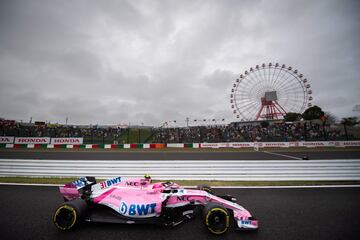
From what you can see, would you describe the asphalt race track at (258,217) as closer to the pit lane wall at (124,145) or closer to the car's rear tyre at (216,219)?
the car's rear tyre at (216,219)

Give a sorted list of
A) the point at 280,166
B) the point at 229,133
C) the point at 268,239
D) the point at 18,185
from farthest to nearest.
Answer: the point at 229,133 < the point at 280,166 < the point at 18,185 < the point at 268,239

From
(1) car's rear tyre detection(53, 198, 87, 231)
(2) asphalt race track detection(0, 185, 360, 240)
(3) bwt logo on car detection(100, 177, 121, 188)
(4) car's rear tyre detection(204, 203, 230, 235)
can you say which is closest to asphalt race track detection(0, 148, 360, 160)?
(2) asphalt race track detection(0, 185, 360, 240)

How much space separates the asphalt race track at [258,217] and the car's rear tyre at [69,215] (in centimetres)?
12

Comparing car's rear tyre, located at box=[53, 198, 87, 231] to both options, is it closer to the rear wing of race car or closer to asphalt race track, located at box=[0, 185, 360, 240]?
asphalt race track, located at box=[0, 185, 360, 240]

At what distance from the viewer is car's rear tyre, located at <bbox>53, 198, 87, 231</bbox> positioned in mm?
2648

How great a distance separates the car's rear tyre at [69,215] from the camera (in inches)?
104

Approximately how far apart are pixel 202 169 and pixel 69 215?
4618mm

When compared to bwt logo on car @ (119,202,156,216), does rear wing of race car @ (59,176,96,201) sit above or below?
above

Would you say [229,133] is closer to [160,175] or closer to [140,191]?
[160,175]

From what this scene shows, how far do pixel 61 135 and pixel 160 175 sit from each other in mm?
20740

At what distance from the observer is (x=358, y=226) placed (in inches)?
108

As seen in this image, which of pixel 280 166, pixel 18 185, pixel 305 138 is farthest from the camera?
pixel 305 138

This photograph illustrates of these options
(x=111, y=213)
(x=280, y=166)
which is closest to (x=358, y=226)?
(x=280, y=166)

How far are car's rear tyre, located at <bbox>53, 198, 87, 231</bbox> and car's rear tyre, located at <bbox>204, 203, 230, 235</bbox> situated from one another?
2039mm
